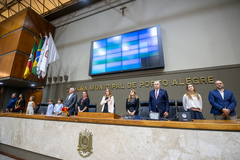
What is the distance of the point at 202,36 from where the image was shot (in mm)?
3922

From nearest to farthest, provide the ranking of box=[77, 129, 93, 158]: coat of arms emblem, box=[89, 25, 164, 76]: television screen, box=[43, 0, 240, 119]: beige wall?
1. box=[77, 129, 93, 158]: coat of arms emblem
2. box=[43, 0, 240, 119]: beige wall
3. box=[89, 25, 164, 76]: television screen

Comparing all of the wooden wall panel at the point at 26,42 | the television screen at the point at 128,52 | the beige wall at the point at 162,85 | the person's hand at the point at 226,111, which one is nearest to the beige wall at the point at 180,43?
the beige wall at the point at 162,85

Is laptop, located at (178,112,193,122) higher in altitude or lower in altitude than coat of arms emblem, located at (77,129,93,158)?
higher

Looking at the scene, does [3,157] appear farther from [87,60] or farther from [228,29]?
[228,29]

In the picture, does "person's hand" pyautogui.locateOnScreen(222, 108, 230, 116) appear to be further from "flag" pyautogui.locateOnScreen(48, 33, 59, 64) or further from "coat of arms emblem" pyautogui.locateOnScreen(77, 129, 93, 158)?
"flag" pyautogui.locateOnScreen(48, 33, 59, 64)

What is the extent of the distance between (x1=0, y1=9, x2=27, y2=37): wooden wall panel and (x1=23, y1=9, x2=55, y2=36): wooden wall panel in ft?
0.56

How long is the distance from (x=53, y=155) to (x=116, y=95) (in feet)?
10.2

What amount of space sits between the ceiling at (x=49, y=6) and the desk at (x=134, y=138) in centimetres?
654

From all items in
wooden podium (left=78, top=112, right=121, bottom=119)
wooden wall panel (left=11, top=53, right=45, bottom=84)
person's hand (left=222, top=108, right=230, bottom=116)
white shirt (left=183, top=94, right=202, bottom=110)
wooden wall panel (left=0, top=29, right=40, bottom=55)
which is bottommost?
wooden podium (left=78, top=112, right=121, bottom=119)

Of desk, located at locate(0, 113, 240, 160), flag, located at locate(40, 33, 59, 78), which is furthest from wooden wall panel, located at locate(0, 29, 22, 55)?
desk, located at locate(0, 113, 240, 160)

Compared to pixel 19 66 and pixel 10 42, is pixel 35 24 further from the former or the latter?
pixel 19 66

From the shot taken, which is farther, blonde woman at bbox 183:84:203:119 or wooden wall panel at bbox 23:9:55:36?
wooden wall panel at bbox 23:9:55:36

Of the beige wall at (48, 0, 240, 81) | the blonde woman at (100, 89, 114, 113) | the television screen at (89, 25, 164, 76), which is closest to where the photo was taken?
the blonde woman at (100, 89, 114, 113)

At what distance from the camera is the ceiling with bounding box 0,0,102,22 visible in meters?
6.50
